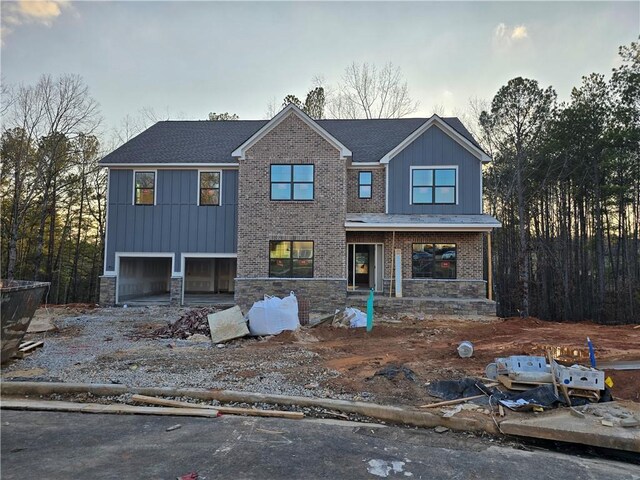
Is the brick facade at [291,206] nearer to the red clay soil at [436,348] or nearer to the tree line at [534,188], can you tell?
the red clay soil at [436,348]

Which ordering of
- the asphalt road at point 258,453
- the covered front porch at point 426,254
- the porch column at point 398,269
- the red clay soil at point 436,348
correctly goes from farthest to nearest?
the porch column at point 398,269 < the covered front porch at point 426,254 < the red clay soil at point 436,348 < the asphalt road at point 258,453

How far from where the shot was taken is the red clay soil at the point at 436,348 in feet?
20.3

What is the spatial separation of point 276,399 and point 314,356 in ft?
9.46

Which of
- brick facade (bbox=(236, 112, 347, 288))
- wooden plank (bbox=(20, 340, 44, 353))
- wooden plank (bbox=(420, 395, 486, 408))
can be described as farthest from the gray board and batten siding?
wooden plank (bbox=(420, 395, 486, 408))

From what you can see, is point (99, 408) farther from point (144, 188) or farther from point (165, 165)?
point (144, 188)

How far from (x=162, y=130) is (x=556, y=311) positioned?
25462 millimetres

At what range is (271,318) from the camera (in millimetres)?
10438

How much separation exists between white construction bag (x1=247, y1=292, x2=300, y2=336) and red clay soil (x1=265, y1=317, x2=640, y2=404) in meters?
0.42

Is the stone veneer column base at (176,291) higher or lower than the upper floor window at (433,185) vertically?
lower

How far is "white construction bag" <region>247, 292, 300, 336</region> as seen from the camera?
10406 millimetres

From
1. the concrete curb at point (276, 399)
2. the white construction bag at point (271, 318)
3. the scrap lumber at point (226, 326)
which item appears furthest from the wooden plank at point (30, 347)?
the white construction bag at point (271, 318)

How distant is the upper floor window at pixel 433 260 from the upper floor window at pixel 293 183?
5106 millimetres

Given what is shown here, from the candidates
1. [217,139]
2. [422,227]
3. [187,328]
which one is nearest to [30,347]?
[187,328]

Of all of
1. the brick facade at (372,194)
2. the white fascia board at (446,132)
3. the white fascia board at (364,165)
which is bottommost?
the brick facade at (372,194)
